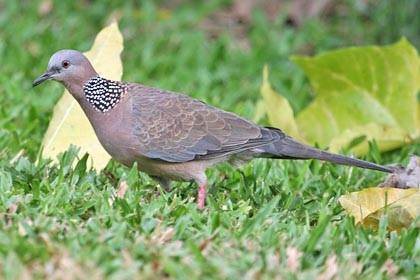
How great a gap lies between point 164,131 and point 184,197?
432 millimetres

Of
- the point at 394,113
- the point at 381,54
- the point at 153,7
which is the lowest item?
the point at 394,113

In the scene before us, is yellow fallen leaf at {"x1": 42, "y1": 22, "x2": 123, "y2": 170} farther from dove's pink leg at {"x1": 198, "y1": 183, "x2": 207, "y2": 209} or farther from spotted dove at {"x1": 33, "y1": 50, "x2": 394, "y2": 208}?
dove's pink leg at {"x1": 198, "y1": 183, "x2": 207, "y2": 209}

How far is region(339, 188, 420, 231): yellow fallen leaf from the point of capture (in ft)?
15.8

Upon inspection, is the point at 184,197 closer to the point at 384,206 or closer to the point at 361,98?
the point at 384,206

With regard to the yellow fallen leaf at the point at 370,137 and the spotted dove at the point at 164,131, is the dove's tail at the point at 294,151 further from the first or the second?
the yellow fallen leaf at the point at 370,137

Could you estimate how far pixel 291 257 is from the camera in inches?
160

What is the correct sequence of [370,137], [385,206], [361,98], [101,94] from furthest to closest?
[361,98]
[370,137]
[101,94]
[385,206]

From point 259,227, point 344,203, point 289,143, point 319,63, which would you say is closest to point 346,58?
point 319,63

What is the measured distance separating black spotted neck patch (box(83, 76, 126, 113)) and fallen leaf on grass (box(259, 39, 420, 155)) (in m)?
1.76

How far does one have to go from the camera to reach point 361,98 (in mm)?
7184

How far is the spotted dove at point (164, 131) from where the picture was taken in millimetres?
5168

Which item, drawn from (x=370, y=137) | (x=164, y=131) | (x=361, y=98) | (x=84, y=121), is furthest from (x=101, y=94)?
(x=361, y=98)

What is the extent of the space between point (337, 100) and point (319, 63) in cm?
36

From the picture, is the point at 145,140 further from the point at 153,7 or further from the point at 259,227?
the point at 153,7
